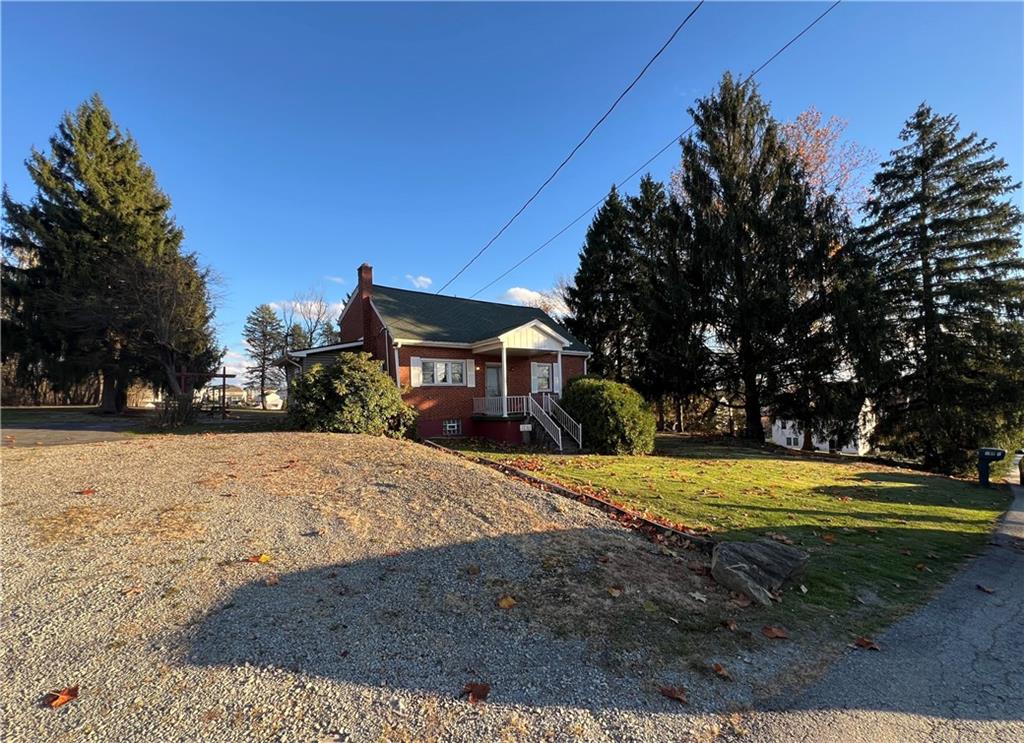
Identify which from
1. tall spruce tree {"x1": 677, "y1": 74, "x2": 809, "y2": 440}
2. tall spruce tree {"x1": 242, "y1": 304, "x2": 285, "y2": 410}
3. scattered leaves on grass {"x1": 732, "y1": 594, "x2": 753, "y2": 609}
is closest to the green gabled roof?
tall spruce tree {"x1": 677, "y1": 74, "x2": 809, "y2": 440}


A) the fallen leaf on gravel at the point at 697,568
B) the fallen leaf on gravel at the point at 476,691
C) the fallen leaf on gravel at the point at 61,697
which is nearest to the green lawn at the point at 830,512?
the fallen leaf on gravel at the point at 697,568

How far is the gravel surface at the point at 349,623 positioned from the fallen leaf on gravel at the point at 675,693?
43 millimetres

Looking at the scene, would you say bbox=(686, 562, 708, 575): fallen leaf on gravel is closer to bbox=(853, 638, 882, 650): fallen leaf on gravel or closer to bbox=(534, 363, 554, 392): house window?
bbox=(853, 638, 882, 650): fallen leaf on gravel

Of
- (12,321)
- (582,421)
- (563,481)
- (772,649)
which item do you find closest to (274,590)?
(772,649)

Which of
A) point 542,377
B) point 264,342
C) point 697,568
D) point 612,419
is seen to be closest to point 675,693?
point 697,568

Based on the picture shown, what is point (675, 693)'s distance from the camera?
9.92 feet

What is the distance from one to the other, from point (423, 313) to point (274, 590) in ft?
58.0

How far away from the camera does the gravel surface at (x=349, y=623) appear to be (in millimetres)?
2645

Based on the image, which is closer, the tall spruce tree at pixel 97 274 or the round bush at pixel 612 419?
the round bush at pixel 612 419

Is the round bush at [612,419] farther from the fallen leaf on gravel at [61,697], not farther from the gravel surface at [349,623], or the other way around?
the fallen leaf on gravel at [61,697]

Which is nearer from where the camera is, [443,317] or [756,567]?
[756,567]

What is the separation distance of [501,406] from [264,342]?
51.6 metres

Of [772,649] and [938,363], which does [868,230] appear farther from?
[772,649]

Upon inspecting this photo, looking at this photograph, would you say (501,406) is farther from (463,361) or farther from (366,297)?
(366,297)
